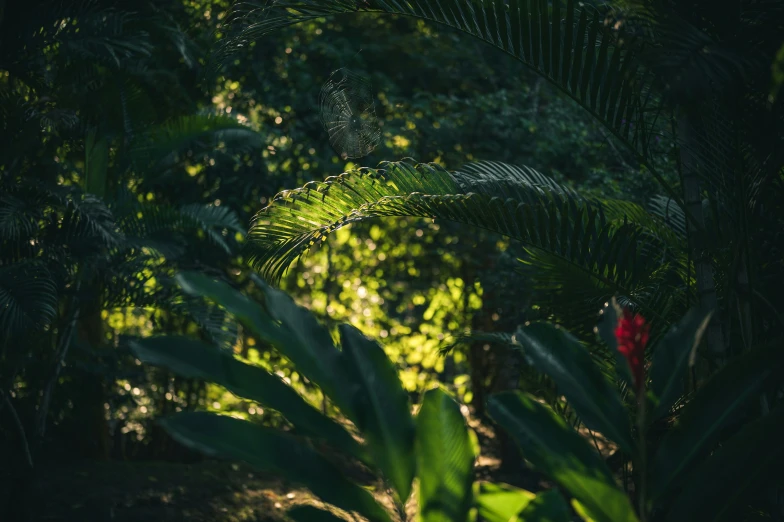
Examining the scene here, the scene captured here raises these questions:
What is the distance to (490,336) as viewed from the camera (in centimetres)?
446

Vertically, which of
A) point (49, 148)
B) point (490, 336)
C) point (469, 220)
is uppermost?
point (49, 148)

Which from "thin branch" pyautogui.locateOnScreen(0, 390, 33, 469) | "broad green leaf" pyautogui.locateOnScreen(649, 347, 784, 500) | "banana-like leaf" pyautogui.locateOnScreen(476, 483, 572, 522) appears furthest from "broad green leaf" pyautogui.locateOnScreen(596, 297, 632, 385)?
"thin branch" pyautogui.locateOnScreen(0, 390, 33, 469)

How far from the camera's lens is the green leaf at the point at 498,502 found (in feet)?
7.61

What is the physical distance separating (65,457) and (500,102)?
5.47m

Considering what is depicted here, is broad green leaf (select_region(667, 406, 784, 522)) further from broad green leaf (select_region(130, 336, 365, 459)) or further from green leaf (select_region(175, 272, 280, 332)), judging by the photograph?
green leaf (select_region(175, 272, 280, 332))

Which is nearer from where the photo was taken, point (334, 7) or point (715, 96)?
point (715, 96)

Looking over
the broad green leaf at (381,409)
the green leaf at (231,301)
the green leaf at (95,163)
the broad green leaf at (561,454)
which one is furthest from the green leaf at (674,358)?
the green leaf at (95,163)

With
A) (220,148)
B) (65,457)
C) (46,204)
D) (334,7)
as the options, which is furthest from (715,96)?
(65,457)

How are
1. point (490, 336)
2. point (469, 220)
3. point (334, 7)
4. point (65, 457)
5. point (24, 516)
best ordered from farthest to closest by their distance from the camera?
point (65, 457) → point (24, 516) → point (490, 336) → point (469, 220) → point (334, 7)

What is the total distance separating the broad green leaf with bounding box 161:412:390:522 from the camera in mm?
2023

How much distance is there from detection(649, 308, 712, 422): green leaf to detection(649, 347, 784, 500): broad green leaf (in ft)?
0.26

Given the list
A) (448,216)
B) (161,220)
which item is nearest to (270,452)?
(448,216)

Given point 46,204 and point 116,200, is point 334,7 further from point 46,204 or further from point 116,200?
point 116,200

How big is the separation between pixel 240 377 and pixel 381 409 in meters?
0.39
